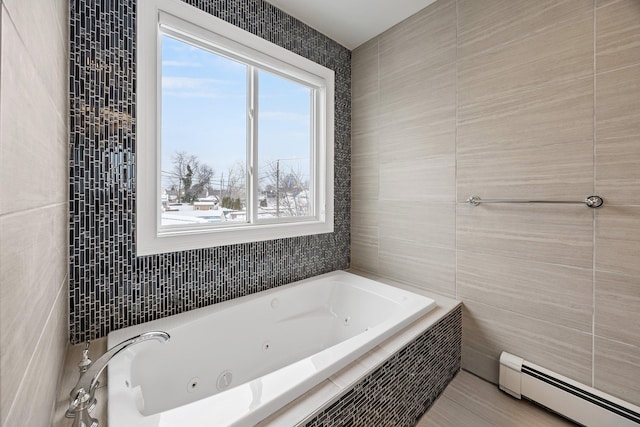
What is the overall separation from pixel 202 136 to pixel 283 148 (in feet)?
2.09

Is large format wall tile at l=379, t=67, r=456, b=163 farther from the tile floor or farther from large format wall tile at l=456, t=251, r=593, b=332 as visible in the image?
the tile floor

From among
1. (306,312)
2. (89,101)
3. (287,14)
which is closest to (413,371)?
(306,312)

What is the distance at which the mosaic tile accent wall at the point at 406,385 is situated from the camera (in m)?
1.07

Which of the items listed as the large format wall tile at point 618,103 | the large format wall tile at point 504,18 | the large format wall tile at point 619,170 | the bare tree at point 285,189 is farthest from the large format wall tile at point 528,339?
the large format wall tile at point 504,18

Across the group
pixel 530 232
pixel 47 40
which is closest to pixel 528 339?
pixel 530 232

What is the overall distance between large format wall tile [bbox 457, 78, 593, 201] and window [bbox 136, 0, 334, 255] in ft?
3.52

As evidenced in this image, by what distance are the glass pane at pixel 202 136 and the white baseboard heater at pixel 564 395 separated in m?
1.92

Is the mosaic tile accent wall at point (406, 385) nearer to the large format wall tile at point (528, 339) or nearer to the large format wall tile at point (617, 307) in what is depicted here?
the large format wall tile at point (528, 339)

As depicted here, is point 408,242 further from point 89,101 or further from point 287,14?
point 89,101

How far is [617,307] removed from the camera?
4.34ft

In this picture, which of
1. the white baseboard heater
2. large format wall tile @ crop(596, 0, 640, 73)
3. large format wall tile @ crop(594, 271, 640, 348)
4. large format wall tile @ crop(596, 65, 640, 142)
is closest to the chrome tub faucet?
the white baseboard heater

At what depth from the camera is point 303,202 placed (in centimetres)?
238

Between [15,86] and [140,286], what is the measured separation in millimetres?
1184

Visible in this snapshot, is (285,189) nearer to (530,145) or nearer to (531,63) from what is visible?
(530,145)
